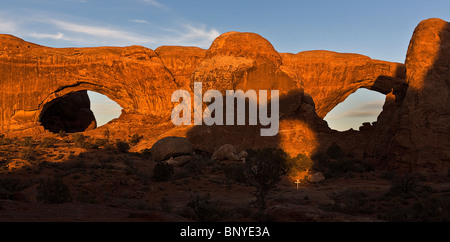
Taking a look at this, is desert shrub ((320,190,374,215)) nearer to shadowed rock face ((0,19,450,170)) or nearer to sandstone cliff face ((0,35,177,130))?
shadowed rock face ((0,19,450,170))

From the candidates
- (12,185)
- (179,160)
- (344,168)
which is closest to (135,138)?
(179,160)

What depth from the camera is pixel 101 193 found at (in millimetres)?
16250

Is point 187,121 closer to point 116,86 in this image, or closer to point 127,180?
point 116,86

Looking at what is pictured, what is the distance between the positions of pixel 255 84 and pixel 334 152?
895 cm

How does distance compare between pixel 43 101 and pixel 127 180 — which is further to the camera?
pixel 43 101

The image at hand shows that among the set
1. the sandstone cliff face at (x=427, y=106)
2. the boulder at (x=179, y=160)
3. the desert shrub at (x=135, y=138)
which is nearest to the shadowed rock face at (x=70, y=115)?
the desert shrub at (x=135, y=138)

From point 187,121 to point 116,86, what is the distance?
36.7ft

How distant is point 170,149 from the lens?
86.5 ft

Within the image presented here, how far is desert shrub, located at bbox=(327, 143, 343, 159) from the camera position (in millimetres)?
29134

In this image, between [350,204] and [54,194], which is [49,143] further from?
[350,204]

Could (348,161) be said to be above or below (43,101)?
below

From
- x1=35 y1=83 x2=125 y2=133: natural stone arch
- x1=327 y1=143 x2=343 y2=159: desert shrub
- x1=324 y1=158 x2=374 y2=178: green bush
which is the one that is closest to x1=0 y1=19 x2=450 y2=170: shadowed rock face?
x1=35 y1=83 x2=125 y2=133: natural stone arch
